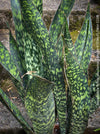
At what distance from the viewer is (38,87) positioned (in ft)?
1.55

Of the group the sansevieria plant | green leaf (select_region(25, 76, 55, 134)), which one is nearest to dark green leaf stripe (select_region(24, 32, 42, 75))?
the sansevieria plant

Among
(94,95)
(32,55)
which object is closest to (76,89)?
(94,95)

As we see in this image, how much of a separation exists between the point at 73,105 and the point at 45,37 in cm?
25

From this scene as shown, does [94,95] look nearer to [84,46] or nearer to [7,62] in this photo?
[84,46]

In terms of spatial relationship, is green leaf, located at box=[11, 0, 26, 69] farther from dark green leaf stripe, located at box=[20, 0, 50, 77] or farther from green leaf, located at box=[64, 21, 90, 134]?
green leaf, located at box=[64, 21, 90, 134]

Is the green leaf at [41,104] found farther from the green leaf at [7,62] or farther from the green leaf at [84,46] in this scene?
the green leaf at [84,46]

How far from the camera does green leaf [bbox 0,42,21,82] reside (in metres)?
0.60

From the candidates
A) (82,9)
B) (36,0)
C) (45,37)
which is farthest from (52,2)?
(45,37)

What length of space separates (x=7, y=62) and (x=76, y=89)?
0.25m

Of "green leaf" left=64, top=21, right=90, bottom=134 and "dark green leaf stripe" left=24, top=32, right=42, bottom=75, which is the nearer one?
"green leaf" left=64, top=21, right=90, bottom=134

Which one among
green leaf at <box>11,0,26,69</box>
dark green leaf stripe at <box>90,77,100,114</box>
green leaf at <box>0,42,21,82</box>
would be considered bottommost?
dark green leaf stripe at <box>90,77,100,114</box>

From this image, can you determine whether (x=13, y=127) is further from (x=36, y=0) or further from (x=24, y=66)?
(x=36, y=0)

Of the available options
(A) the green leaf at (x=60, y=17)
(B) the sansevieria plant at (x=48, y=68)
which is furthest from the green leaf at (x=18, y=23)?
(A) the green leaf at (x=60, y=17)

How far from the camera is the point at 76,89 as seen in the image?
58 cm
